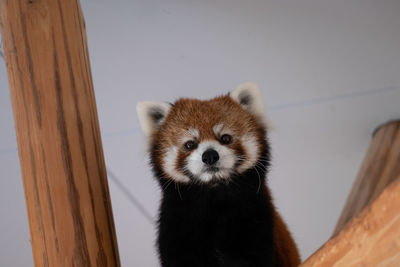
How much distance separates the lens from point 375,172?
3.28 metres

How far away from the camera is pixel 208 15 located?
279 centimetres

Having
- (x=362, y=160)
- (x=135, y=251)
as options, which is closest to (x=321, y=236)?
(x=362, y=160)

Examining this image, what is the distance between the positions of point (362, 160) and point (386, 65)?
2.87 ft

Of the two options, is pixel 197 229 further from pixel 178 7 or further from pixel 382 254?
pixel 178 7

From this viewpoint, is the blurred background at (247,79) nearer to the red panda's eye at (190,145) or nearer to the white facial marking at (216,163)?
the red panda's eye at (190,145)

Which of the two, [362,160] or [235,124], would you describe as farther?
[362,160]

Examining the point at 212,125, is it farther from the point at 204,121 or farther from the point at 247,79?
the point at 247,79

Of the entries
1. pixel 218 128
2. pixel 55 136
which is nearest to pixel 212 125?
pixel 218 128

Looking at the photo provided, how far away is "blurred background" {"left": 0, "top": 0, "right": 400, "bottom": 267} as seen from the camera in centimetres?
278

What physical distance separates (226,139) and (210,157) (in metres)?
0.19

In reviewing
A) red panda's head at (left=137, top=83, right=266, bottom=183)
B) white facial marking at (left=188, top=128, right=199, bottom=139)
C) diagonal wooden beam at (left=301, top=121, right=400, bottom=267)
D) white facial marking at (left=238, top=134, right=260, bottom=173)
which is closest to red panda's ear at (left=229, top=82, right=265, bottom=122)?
red panda's head at (left=137, top=83, right=266, bottom=183)

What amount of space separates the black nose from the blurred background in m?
0.85

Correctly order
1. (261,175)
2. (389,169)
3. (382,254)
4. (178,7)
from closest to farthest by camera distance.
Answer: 1. (382,254)
2. (261,175)
3. (178,7)
4. (389,169)

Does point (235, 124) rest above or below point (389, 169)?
above
